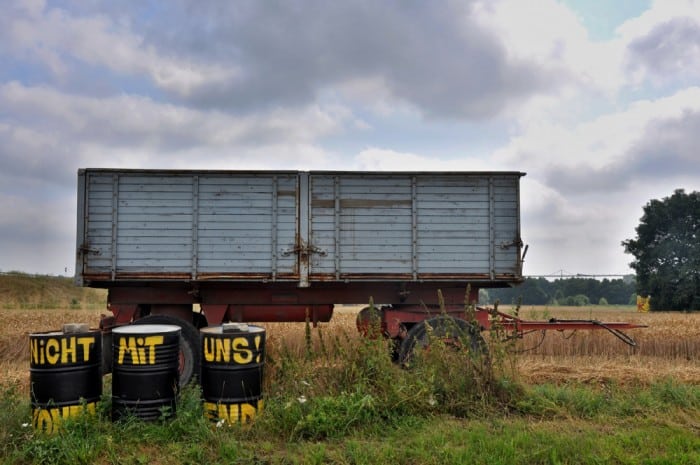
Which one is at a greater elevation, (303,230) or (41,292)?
(303,230)

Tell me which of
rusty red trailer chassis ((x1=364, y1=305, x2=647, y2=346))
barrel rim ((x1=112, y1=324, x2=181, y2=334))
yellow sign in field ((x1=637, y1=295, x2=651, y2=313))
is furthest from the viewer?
yellow sign in field ((x1=637, y1=295, x2=651, y2=313))

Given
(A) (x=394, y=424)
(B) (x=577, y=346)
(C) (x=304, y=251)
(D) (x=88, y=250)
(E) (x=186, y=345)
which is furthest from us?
(B) (x=577, y=346)

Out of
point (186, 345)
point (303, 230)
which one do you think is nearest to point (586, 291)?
point (303, 230)

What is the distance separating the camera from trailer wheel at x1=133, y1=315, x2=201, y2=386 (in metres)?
8.50

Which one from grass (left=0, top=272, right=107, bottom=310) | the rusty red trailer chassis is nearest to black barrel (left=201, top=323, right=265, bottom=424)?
the rusty red trailer chassis

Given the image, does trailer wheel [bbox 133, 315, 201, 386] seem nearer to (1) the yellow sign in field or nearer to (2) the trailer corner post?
(2) the trailer corner post

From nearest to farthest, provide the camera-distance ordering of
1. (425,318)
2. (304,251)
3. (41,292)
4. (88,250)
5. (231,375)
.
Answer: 1. (231,375)
2. (88,250)
3. (304,251)
4. (425,318)
5. (41,292)

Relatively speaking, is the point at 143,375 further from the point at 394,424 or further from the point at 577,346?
the point at 577,346

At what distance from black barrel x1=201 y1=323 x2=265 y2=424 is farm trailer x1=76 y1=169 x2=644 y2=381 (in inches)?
103

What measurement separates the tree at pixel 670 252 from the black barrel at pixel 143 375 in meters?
40.3

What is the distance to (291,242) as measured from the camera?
896 cm

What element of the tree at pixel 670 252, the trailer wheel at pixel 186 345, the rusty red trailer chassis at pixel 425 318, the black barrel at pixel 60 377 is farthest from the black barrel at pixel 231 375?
the tree at pixel 670 252

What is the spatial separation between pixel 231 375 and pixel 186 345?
2807 millimetres

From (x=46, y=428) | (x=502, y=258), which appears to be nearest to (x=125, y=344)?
(x=46, y=428)
